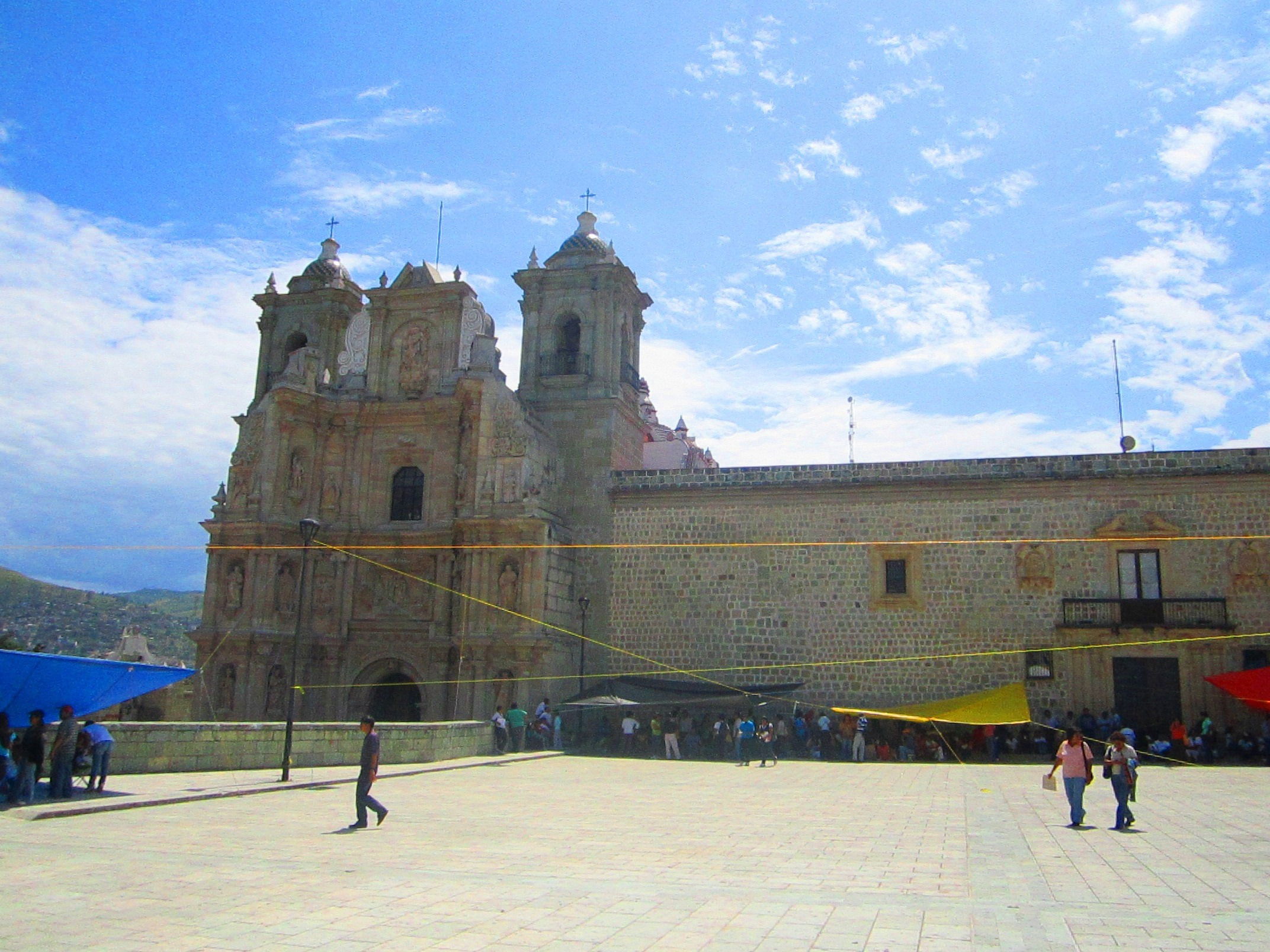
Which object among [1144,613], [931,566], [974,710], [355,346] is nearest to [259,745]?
[974,710]

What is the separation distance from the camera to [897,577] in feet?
80.5

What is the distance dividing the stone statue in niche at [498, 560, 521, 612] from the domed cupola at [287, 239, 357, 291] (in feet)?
36.6

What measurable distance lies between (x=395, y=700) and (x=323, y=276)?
1267cm

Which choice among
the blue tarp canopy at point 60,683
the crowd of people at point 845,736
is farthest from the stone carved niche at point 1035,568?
the blue tarp canopy at point 60,683

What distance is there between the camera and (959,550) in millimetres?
24078

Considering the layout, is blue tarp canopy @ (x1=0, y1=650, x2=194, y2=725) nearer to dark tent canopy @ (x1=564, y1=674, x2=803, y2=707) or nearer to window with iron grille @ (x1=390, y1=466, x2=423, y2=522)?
dark tent canopy @ (x1=564, y1=674, x2=803, y2=707)

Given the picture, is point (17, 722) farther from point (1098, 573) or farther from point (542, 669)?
point (1098, 573)

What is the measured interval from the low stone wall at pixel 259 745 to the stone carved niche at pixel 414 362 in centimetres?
1079

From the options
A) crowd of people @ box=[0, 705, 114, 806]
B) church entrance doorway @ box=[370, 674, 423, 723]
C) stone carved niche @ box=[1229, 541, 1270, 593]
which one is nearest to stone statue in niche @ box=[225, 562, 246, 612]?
church entrance doorway @ box=[370, 674, 423, 723]

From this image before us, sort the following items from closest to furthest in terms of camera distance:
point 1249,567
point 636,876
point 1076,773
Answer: point 636,876 → point 1076,773 → point 1249,567

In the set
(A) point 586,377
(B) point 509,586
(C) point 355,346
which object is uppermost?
(C) point 355,346

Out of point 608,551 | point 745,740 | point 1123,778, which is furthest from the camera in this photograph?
point 608,551

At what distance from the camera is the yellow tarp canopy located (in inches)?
809

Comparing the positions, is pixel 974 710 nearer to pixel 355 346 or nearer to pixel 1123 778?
pixel 1123 778
